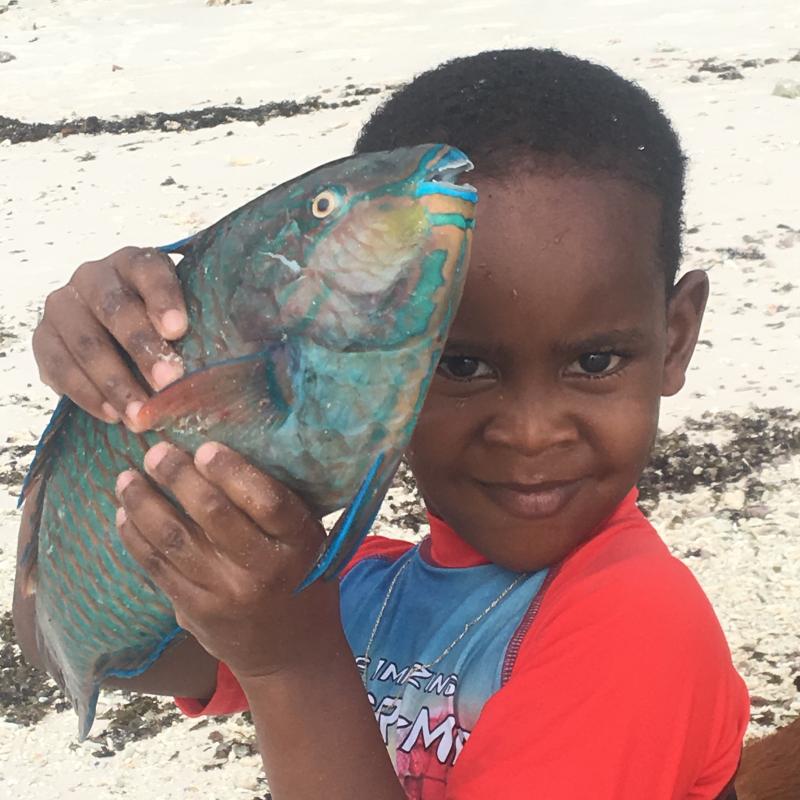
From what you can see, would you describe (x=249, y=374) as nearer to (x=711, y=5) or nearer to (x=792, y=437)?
(x=792, y=437)

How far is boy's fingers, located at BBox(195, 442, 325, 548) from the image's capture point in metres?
1.26

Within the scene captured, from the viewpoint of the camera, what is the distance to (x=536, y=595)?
1669mm

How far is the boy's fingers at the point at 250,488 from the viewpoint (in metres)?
1.26

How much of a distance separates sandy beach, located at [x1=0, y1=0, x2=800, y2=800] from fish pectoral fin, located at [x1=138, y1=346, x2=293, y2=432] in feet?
5.55

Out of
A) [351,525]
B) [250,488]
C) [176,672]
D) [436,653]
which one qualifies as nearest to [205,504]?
[250,488]

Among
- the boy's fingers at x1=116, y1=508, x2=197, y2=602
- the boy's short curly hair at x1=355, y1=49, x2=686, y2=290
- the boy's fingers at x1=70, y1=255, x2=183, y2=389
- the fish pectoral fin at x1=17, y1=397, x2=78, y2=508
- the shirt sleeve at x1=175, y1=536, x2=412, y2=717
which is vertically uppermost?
the boy's short curly hair at x1=355, y1=49, x2=686, y2=290

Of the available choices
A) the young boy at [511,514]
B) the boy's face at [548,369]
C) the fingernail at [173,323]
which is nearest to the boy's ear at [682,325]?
the young boy at [511,514]

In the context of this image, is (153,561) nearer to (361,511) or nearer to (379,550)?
(361,511)

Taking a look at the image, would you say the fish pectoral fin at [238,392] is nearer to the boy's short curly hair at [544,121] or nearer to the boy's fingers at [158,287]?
the boy's fingers at [158,287]

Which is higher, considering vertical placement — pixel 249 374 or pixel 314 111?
pixel 249 374

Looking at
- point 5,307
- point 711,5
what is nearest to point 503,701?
point 5,307

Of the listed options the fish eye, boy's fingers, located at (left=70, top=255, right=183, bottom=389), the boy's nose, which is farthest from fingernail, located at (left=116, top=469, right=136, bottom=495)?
the boy's nose

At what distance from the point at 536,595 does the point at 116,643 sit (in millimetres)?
550

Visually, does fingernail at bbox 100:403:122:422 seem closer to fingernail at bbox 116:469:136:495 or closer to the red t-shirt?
fingernail at bbox 116:469:136:495
